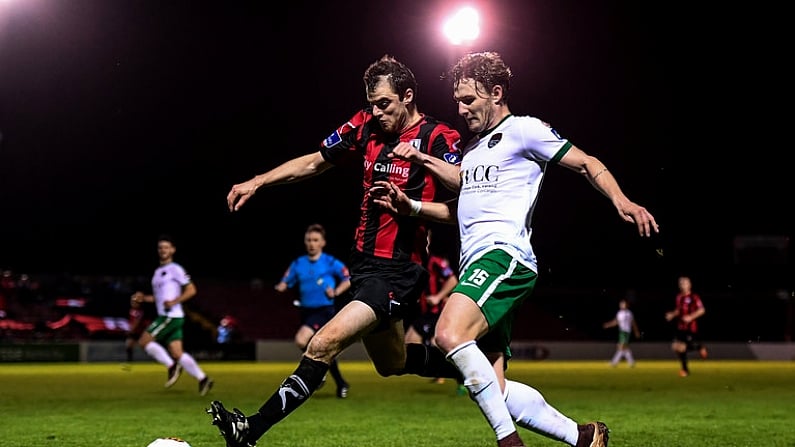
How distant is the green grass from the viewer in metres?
8.12

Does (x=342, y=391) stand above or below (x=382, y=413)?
above

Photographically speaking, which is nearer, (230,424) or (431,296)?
(230,424)

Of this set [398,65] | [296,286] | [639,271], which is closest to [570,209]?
[639,271]

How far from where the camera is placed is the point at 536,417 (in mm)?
5570

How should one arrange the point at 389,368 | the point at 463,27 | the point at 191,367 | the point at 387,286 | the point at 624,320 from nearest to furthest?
the point at 387,286
the point at 389,368
the point at 463,27
the point at 191,367
the point at 624,320

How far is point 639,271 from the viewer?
5216 centimetres

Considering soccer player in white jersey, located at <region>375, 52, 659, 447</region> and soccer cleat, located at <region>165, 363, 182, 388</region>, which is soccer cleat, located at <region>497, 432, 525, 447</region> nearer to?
soccer player in white jersey, located at <region>375, 52, 659, 447</region>

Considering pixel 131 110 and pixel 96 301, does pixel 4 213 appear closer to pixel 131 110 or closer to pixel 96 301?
pixel 96 301

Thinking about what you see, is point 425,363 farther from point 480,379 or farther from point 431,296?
point 431,296

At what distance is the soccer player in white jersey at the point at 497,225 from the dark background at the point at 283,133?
19078 mm

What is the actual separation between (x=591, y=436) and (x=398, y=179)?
2.08m

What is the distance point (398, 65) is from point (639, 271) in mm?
47637

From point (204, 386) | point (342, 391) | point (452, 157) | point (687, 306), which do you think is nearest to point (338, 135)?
point (452, 157)

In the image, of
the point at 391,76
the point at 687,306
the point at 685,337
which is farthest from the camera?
the point at 687,306
